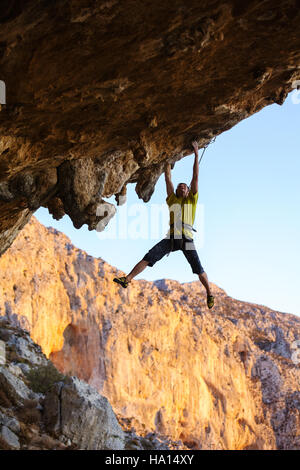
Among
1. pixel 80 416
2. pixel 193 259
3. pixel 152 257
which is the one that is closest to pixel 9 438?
pixel 80 416

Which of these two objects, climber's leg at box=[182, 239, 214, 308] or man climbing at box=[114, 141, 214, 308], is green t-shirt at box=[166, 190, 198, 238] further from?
climber's leg at box=[182, 239, 214, 308]

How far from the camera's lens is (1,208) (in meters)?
8.98

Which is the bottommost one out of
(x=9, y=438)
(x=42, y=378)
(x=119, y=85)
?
(x=9, y=438)

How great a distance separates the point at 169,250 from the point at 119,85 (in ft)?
8.07

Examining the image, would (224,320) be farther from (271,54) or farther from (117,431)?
(271,54)

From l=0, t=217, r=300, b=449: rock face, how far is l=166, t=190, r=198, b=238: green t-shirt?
63.5ft

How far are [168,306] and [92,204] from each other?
97.3 ft

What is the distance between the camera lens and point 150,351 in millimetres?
35062

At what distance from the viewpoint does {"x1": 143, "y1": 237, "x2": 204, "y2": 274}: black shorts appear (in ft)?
23.5

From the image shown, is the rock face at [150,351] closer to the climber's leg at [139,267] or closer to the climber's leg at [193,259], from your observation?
the climber's leg at [139,267]

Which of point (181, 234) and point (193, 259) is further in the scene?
point (193, 259)

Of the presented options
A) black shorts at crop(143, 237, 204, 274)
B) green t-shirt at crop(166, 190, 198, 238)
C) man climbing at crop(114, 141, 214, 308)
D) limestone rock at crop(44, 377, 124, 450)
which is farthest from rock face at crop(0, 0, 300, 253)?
limestone rock at crop(44, 377, 124, 450)

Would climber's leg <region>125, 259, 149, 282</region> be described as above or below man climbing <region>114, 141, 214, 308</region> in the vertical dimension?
below

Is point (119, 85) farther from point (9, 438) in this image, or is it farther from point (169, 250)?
point (9, 438)
